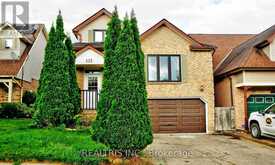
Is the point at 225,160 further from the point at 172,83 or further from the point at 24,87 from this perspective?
the point at 24,87

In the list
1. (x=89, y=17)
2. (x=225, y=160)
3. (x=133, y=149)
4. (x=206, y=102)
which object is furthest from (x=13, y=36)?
(x=225, y=160)

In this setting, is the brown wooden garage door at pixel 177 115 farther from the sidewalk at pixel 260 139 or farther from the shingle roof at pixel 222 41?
the shingle roof at pixel 222 41

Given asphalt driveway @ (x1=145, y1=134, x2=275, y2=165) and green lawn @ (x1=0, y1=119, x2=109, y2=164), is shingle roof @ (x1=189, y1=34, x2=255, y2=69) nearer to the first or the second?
asphalt driveway @ (x1=145, y1=134, x2=275, y2=165)

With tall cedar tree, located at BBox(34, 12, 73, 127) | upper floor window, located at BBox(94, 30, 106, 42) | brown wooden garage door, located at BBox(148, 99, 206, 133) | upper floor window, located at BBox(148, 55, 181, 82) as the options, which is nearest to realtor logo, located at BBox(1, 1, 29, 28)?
upper floor window, located at BBox(94, 30, 106, 42)

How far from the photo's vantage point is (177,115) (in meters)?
15.6

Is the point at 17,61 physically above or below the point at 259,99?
above

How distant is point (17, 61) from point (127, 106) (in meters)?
13.8

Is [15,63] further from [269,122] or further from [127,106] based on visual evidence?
[269,122]

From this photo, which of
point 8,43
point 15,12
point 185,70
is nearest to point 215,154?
point 185,70

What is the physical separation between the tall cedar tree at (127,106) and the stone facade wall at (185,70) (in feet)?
27.1

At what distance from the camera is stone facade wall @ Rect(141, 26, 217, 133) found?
616 inches

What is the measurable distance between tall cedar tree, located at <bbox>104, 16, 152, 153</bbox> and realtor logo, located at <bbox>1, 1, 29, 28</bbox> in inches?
533

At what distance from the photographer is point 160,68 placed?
15875 millimetres

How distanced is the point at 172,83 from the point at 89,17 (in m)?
8.30
